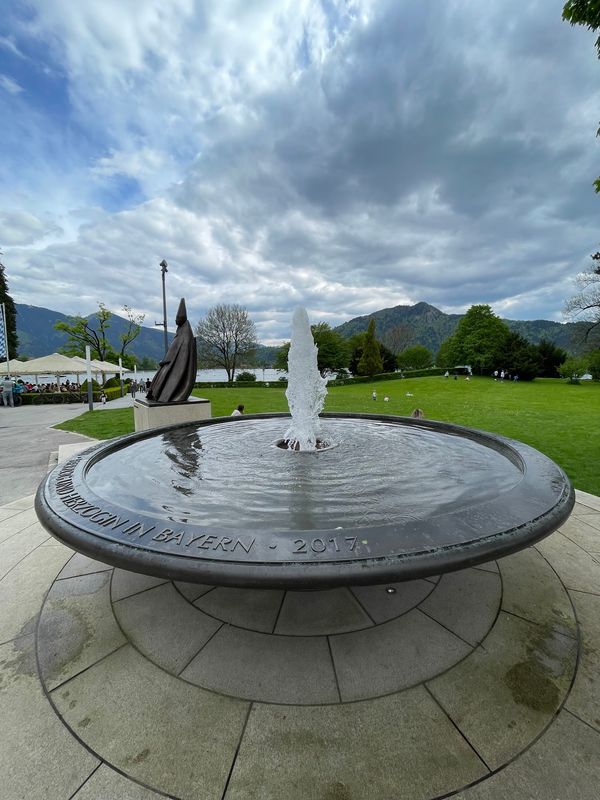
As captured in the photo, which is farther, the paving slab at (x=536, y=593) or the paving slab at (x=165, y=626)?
the paving slab at (x=536, y=593)

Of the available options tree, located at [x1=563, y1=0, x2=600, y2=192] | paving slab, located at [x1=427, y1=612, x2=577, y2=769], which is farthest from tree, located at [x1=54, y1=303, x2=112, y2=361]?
paving slab, located at [x1=427, y1=612, x2=577, y2=769]

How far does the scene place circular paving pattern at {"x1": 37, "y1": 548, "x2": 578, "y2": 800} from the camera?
2.06 metres

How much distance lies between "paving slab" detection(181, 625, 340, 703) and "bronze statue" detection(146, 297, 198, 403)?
8.65 m

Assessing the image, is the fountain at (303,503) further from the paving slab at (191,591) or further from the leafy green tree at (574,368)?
the leafy green tree at (574,368)

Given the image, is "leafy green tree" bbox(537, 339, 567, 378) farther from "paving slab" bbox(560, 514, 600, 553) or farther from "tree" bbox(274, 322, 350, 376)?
"paving slab" bbox(560, 514, 600, 553)

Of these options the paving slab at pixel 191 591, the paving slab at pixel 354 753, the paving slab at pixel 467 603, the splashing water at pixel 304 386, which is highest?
the splashing water at pixel 304 386

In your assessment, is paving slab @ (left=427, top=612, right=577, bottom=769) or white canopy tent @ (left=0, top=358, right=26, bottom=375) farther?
white canopy tent @ (left=0, top=358, right=26, bottom=375)

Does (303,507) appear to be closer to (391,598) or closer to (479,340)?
(391,598)

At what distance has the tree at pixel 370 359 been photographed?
5747 centimetres

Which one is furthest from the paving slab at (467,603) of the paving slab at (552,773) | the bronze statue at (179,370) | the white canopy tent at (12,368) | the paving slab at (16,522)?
the white canopy tent at (12,368)

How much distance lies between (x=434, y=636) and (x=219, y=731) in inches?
70.1

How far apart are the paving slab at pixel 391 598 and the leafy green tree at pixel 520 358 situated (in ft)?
191

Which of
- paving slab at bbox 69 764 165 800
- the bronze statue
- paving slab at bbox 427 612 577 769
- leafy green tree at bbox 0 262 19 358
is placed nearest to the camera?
paving slab at bbox 69 764 165 800

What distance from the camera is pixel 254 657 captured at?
9.09 feet
